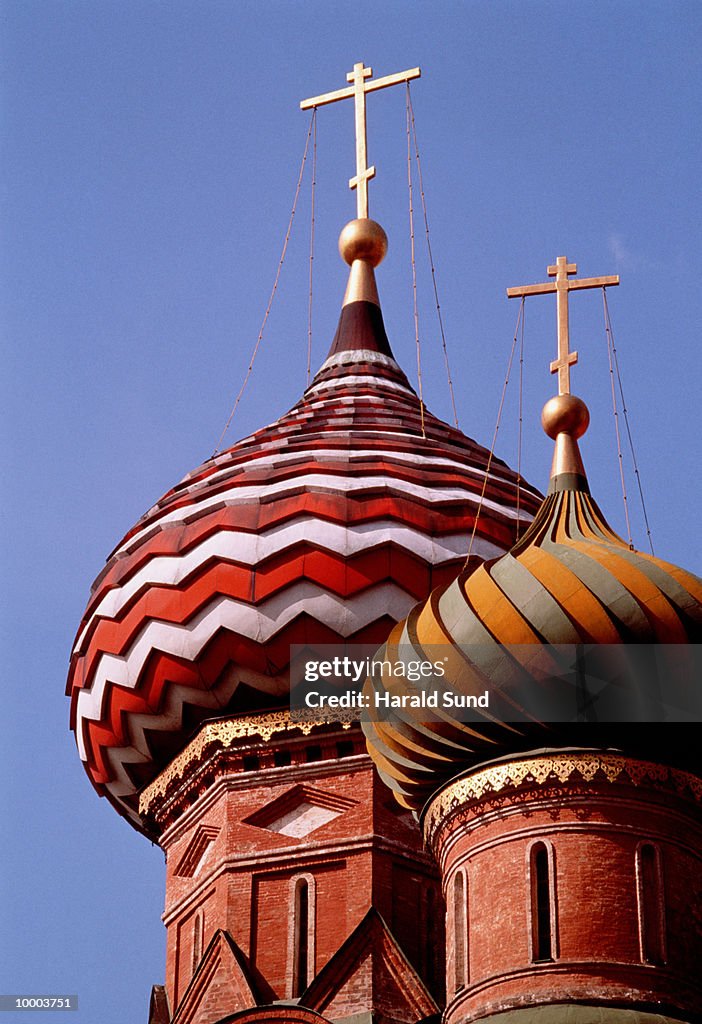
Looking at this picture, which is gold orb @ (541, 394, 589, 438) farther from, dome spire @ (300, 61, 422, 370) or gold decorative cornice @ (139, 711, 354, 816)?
dome spire @ (300, 61, 422, 370)

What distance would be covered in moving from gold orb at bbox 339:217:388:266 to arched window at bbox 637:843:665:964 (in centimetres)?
823

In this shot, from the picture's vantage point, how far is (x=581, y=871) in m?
16.9

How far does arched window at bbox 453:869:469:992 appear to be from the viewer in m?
17.1

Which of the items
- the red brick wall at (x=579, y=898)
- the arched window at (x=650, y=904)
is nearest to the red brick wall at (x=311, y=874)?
the red brick wall at (x=579, y=898)

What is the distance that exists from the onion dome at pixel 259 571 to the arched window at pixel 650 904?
12.0ft

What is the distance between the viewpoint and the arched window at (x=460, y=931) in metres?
17.1

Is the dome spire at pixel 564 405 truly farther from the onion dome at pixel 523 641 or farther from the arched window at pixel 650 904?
the arched window at pixel 650 904

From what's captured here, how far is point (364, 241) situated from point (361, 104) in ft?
4.20

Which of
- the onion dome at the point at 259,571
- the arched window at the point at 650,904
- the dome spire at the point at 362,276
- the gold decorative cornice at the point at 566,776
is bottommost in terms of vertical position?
the arched window at the point at 650,904

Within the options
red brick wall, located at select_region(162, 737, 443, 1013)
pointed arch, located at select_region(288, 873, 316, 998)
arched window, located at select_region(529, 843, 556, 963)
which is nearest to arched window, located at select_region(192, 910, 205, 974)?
red brick wall, located at select_region(162, 737, 443, 1013)

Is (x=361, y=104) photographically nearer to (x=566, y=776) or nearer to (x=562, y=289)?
(x=562, y=289)

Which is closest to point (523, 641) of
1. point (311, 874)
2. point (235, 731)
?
point (311, 874)

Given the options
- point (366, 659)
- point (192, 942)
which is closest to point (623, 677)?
point (366, 659)

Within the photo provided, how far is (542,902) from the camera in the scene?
55.5ft
